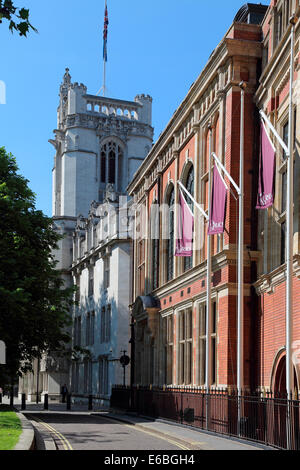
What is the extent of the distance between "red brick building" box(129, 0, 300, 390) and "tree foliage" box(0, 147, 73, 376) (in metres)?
5.64

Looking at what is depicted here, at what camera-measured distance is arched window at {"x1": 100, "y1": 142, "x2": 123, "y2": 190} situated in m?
74.8

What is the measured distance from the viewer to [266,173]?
68.7ft

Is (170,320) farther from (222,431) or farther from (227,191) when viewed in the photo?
(222,431)

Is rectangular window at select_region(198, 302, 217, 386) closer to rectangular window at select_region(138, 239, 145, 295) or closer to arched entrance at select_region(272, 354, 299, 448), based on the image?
arched entrance at select_region(272, 354, 299, 448)

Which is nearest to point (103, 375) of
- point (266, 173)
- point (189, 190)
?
point (189, 190)

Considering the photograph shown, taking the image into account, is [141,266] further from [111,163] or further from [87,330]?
[111,163]

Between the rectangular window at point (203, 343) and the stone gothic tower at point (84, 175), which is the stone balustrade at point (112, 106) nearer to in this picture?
the stone gothic tower at point (84, 175)

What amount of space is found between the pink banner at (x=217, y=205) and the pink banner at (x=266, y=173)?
305 centimetres

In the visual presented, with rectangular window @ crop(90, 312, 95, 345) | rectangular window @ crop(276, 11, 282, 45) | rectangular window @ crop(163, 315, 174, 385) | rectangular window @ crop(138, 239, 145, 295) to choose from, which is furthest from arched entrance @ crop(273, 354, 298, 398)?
rectangular window @ crop(90, 312, 95, 345)

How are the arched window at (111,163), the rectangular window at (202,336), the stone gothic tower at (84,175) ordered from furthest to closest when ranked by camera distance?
the arched window at (111,163)
the stone gothic tower at (84,175)
the rectangular window at (202,336)

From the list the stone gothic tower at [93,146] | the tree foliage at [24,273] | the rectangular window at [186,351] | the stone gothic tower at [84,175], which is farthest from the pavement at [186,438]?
the stone gothic tower at [93,146]

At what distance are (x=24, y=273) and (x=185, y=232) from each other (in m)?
10.0

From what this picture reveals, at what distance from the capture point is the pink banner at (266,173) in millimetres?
20520

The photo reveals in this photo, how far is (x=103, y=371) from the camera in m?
53.4
